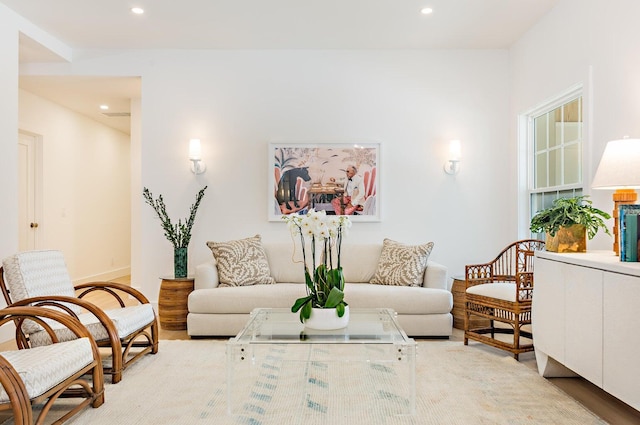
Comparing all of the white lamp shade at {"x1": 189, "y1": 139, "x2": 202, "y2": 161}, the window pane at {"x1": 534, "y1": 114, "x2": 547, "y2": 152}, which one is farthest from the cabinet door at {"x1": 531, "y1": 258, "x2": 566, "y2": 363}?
the white lamp shade at {"x1": 189, "y1": 139, "x2": 202, "y2": 161}

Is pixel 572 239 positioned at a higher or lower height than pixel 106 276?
higher

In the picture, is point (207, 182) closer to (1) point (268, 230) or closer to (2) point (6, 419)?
(1) point (268, 230)

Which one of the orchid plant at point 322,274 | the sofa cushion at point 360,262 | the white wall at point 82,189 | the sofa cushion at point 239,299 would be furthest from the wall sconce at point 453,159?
the white wall at point 82,189

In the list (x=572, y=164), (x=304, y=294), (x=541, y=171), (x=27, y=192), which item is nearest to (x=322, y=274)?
(x=304, y=294)

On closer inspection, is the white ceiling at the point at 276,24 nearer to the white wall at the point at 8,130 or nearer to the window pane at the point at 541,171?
the white wall at the point at 8,130

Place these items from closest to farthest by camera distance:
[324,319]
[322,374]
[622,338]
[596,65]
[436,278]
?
1. [622,338]
2. [324,319]
3. [322,374]
4. [596,65]
5. [436,278]

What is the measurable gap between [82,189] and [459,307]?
18.9 ft

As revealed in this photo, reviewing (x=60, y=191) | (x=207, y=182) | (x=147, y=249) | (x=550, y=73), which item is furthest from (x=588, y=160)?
(x=60, y=191)

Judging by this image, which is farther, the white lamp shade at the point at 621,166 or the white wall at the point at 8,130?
the white wall at the point at 8,130

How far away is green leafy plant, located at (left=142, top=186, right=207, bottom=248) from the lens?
4.69 meters

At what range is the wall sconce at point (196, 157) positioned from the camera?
15.9 ft

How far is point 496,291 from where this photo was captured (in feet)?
11.6

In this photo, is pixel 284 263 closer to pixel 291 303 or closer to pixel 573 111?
pixel 291 303

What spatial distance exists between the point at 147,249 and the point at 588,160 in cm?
417
